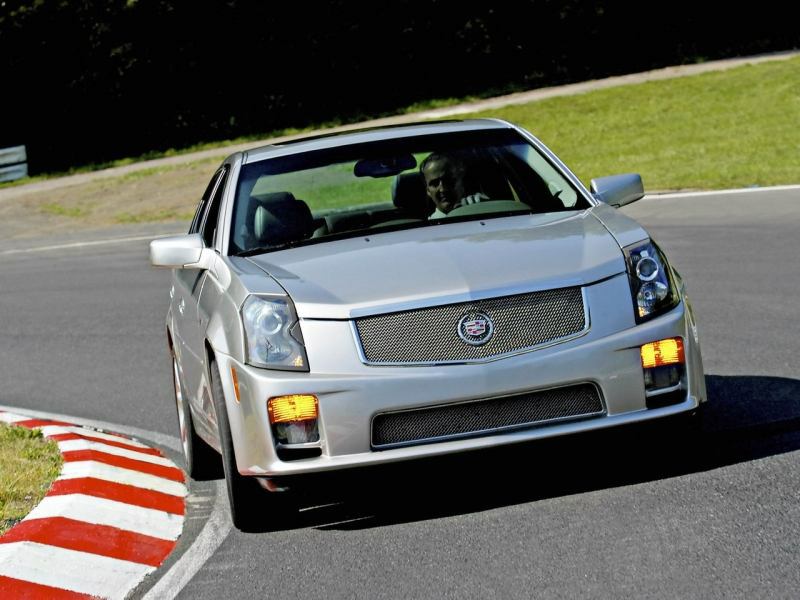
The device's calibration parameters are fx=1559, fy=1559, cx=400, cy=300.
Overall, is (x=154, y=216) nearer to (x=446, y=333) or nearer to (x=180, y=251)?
(x=180, y=251)

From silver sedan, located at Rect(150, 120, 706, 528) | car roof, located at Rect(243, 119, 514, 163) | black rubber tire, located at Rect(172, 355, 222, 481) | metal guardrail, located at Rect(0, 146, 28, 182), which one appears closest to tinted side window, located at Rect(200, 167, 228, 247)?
car roof, located at Rect(243, 119, 514, 163)

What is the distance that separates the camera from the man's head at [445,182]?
24.9 ft

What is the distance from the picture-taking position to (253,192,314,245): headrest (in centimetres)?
717

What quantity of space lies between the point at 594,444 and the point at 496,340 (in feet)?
1.90

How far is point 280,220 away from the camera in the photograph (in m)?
7.25

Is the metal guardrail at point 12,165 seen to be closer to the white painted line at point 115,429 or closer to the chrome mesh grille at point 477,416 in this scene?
the white painted line at point 115,429

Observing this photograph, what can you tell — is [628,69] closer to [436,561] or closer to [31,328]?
[31,328]

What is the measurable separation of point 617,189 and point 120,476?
2.86 metres

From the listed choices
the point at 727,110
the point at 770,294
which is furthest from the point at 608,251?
the point at 727,110

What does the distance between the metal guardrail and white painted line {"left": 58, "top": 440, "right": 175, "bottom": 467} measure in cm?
3009

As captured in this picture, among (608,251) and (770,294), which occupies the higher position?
(608,251)

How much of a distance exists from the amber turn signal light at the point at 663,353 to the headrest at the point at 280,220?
6.24 feet

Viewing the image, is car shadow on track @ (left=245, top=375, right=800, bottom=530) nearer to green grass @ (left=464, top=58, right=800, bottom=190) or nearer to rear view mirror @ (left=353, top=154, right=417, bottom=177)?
rear view mirror @ (left=353, top=154, right=417, bottom=177)

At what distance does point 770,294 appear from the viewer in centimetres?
1165
